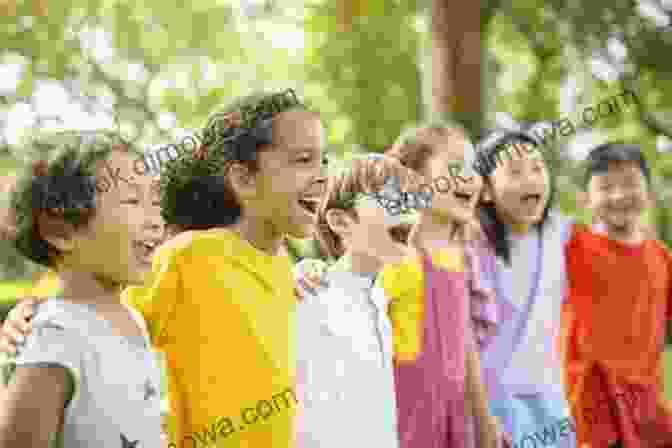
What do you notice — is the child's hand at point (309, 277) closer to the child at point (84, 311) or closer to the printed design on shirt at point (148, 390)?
the child at point (84, 311)

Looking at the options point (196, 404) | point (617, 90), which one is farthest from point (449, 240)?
point (617, 90)

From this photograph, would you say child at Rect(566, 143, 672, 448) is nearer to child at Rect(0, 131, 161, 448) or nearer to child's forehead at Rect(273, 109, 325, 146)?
child's forehead at Rect(273, 109, 325, 146)

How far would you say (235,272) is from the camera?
292cm

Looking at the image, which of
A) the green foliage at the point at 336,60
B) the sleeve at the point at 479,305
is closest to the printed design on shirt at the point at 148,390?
the sleeve at the point at 479,305

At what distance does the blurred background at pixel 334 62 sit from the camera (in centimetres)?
1499

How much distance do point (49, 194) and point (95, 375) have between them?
1.41 feet

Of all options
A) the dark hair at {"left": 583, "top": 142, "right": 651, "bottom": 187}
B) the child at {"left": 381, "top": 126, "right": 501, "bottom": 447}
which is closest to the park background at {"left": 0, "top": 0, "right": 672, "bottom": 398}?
the dark hair at {"left": 583, "top": 142, "right": 651, "bottom": 187}

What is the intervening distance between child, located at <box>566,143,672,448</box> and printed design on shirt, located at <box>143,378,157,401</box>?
2.93 meters

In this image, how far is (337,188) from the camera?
3.59m

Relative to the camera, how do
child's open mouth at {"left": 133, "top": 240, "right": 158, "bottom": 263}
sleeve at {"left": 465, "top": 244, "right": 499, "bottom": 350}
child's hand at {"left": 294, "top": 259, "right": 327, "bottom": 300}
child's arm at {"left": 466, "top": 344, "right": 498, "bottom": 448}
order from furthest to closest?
sleeve at {"left": 465, "top": 244, "right": 499, "bottom": 350} → child's arm at {"left": 466, "top": 344, "right": 498, "bottom": 448} → child's hand at {"left": 294, "top": 259, "right": 327, "bottom": 300} → child's open mouth at {"left": 133, "top": 240, "right": 158, "bottom": 263}

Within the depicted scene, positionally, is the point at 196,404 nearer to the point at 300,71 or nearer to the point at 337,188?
the point at 337,188

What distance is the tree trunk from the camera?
9703mm

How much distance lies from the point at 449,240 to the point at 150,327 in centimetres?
174

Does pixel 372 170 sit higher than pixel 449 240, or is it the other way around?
pixel 372 170
